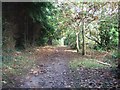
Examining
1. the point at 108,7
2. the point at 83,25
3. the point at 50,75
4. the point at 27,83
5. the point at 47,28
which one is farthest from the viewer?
the point at 47,28

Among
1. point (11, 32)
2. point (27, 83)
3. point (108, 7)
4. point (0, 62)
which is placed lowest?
point (27, 83)

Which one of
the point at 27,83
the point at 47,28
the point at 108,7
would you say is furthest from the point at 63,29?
the point at 27,83

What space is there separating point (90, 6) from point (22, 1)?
3.30 meters

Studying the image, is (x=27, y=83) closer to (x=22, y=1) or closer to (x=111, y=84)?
(x=111, y=84)

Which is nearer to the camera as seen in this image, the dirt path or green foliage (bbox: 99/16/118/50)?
the dirt path

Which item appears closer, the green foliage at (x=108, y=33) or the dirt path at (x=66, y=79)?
the dirt path at (x=66, y=79)

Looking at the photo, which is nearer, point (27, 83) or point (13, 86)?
point (13, 86)

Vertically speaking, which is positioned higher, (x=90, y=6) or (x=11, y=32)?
(x=90, y=6)

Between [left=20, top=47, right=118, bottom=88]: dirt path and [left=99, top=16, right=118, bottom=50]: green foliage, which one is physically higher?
[left=99, top=16, right=118, bottom=50]: green foliage

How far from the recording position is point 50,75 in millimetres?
5645

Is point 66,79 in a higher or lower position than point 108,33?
lower

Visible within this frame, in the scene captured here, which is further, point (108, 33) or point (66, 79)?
point (108, 33)

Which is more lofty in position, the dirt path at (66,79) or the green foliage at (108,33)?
the green foliage at (108,33)

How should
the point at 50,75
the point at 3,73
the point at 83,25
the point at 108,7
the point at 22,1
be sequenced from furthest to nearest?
1. the point at 83,25
2. the point at 108,7
3. the point at 22,1
4. the point at 50,75
5. the point at 3,73
